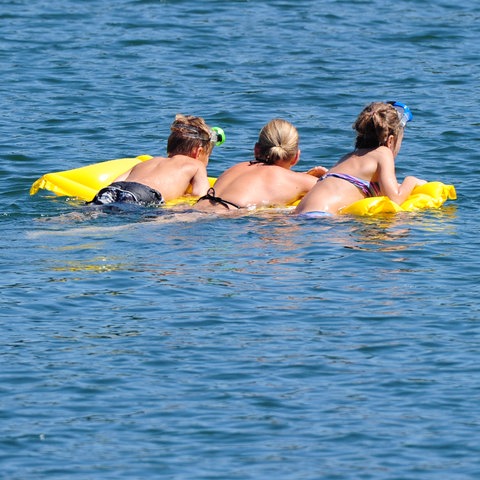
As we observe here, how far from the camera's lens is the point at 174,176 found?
11883mm

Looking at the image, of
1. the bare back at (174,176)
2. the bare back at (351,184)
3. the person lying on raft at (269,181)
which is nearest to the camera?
the bare back at (351,184)

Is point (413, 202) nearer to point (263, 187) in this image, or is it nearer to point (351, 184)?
point (351, 184)

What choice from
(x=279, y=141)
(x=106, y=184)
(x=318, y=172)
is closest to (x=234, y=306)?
(x=279, y=141)

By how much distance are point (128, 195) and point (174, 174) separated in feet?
1.66

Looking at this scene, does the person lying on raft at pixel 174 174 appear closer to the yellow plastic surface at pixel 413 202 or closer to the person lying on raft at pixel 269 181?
the person lying on raft at pixel 269 181

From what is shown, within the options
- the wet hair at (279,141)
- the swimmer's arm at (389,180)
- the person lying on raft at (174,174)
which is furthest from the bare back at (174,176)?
the swimmer's arm at (389,180)

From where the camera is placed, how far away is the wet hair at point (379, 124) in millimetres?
11430

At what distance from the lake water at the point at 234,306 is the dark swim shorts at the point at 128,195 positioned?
0.83 ft

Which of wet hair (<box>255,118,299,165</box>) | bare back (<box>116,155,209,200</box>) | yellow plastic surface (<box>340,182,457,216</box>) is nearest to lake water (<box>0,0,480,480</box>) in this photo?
yellow plastic surface (<box>340,182,457,216</box>)

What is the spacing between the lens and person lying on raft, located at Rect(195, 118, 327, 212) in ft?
38.0

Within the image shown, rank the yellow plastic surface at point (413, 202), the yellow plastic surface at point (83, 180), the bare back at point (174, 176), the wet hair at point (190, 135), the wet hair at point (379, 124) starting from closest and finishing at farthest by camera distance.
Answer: the yellow plastic surface at point (413, 202), the wet hair at point (379, 124), the bare back at point (174, 176), the wet hair at point (190, 135), the yellow plastic surface at point (83, 180)

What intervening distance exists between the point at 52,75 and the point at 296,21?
4928 mm

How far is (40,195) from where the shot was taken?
12.5 metres

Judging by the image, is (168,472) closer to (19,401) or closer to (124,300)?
(19,401)
